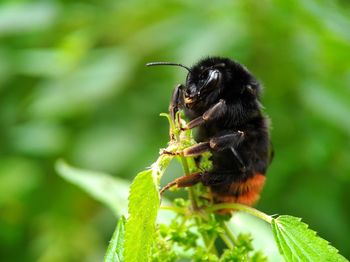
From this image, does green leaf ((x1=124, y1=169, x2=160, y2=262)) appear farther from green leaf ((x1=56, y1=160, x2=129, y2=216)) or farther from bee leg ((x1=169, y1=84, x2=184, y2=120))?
green leaf ((x1=56, y1=160, x2=129, y2=216))

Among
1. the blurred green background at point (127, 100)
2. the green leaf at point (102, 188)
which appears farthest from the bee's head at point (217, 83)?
the blurred green background at point (127, 100)

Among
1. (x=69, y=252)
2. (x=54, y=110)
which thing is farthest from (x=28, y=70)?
(x=69, y=252)

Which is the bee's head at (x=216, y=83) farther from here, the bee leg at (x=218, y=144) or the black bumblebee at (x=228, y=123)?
the bee leg at (x=218, y=144)

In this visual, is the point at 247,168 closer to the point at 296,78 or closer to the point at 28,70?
the point at 296,78

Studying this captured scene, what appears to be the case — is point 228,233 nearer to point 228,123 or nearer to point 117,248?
point 228,123

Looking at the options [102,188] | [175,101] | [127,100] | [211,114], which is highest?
[127,100]

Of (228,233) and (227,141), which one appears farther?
(228,233)

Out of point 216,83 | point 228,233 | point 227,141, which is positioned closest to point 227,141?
point 227,141
